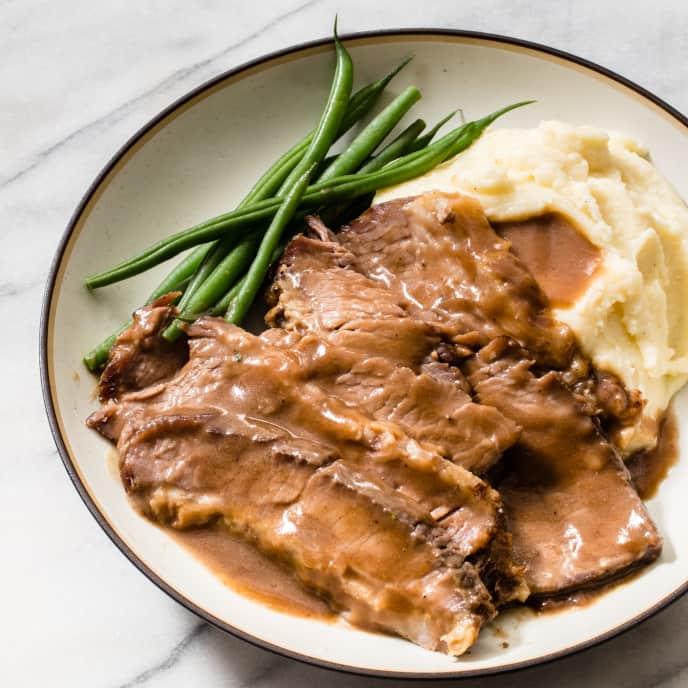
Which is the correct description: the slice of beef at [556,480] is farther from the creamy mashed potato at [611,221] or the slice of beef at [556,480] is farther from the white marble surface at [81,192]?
the white marble surface at [81,192]

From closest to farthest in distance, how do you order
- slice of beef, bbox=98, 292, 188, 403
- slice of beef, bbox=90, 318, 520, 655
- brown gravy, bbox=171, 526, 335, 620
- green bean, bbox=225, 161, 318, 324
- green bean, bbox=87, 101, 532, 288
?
slice of beef, bbox=90, 318, 520, 655, brown gravy, bbox=171, 526, 335, 620, slice of beef, bbox=98, 292, 188, 403, green bean, bbox=225, 161, 318, 324, green bean, bbox=87, 101, 532, 288

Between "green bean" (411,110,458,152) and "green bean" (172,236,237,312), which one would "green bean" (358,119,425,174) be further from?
"green bean" (172,236,237,312)

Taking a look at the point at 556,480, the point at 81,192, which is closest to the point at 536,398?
the point at 556,480

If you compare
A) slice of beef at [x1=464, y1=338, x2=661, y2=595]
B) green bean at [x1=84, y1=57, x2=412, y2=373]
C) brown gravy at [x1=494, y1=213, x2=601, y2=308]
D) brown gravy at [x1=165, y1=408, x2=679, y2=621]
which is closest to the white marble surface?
brown gravy at [x1=165, y1=408, x2=679, y2=621]

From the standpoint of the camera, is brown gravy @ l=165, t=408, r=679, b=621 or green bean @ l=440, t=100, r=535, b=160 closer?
brown gravy @ l=165, t=408, r=679, b=621

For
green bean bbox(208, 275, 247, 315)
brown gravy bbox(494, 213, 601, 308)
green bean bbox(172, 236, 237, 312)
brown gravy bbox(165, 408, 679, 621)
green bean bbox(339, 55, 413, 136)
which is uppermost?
green bean bbox(339, 55, 413, 136)

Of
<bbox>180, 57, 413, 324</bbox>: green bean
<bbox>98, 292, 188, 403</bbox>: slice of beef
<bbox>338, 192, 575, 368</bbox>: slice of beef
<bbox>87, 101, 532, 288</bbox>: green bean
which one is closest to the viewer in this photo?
<bbox>338, 192, 575, 368</bbox>: slice of beef

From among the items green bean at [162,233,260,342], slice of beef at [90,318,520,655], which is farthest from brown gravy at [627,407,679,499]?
green bean at [162,233,260,342]

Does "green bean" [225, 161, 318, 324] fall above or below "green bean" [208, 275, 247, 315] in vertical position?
above
